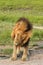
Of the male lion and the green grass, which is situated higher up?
the male lion

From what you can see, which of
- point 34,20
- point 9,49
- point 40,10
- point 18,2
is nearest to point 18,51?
point 9,49

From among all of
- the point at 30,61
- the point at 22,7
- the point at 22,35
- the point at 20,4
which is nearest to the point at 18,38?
the point at 22,35

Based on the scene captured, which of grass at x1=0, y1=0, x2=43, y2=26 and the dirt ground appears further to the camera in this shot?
grass at x1=0, y1=0, x2=43, y2=26

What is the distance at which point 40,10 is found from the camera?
26.8 metres

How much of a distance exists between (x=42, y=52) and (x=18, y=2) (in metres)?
20.9

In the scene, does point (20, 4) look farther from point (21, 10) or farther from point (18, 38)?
point (18, 38)

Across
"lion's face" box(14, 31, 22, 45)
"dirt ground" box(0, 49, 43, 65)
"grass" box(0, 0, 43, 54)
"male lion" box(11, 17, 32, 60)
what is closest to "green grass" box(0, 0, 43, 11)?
"grass" box(0, 0, 43, 54)

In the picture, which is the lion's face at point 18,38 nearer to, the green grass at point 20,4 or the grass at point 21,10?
the grass at point 21,10

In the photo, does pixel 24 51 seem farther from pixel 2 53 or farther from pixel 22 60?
pixel 2 53

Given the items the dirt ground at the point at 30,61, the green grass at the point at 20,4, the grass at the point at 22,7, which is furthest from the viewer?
the green grass at the point at 20,4

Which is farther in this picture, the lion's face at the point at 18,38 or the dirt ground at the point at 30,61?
the lion's face at the point at 18,38

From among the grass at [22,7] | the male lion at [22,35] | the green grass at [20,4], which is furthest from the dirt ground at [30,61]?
the green grass at [20,4]

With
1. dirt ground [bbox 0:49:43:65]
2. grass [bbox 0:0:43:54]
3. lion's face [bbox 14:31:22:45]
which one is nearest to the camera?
dirt ground [bbox 0:49:43:65]

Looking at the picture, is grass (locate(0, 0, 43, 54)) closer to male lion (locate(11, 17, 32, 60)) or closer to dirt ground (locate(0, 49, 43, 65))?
dirt ground (locate(0, 49, 43, 65))
